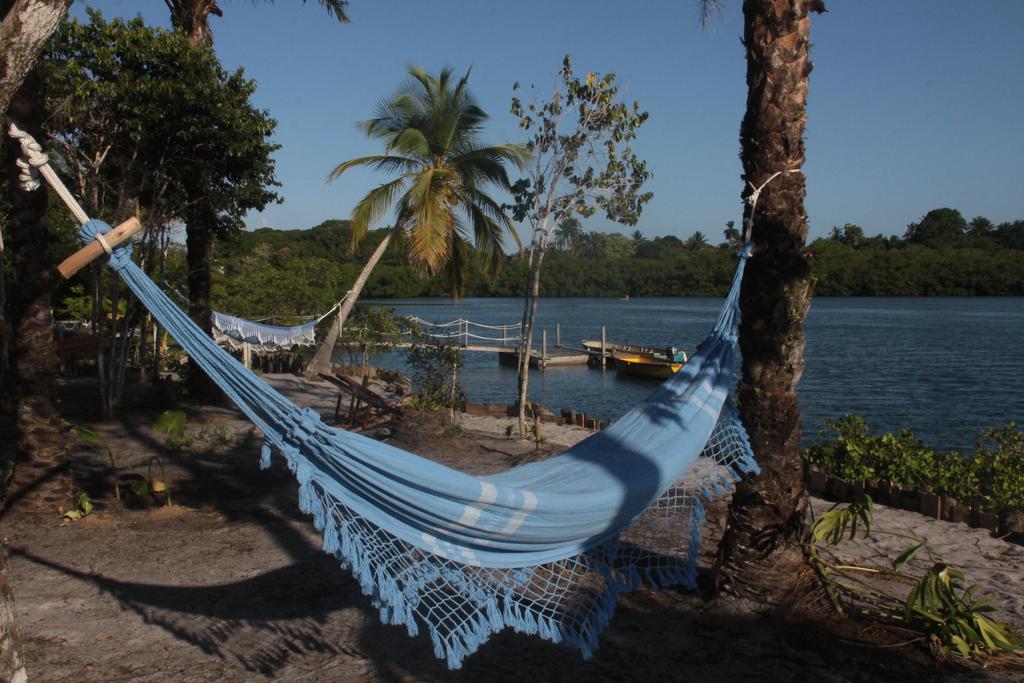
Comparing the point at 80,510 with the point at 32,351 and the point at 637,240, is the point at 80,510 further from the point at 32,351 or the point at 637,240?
the point at 637,240

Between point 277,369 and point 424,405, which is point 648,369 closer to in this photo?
point 277,369

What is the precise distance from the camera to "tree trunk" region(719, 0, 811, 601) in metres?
3.12

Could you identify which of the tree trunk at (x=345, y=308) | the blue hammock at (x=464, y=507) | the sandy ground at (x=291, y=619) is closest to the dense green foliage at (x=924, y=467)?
the sandy ground at (x=291, y=619)

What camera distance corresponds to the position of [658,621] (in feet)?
10.3

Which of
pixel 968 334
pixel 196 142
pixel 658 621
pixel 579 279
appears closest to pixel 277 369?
pixel 196 142

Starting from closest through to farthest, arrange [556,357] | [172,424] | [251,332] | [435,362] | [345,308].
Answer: [172,424]
[435,362]
[251,332]
[345,308]
[556,357]

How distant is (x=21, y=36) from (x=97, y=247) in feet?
2.07

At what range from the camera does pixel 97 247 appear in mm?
2398

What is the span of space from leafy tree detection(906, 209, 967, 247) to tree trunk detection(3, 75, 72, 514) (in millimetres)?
58748

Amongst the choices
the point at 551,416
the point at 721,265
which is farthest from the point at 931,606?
the point at 721,265

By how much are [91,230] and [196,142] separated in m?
4.83

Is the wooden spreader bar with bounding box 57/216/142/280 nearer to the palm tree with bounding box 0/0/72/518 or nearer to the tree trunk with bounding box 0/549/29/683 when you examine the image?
the tree trunk with bounding box 0/549/29/683

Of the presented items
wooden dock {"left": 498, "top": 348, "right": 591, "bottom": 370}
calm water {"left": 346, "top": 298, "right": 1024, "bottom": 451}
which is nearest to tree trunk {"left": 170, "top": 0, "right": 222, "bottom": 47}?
calm water {"left": 346, "top": 298, "right": 1024, "bottom": 451}

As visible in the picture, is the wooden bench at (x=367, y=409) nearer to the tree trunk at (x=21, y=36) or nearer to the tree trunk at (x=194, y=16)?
the tree trunk at (x=194, y=16)
